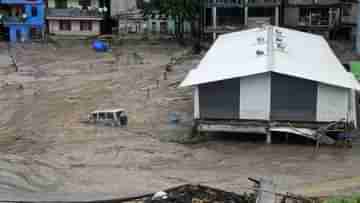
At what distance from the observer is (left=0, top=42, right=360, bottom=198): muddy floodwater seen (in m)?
22.2

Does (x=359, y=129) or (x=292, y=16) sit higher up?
(x=292, y=16)

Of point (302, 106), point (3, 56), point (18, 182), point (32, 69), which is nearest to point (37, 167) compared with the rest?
point (18, 182)

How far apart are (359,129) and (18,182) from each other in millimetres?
13884

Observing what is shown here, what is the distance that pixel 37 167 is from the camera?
23859mm

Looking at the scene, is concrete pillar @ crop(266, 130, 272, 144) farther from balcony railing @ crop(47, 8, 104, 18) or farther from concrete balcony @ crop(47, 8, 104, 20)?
balcony railing @ crop(47, 8, 104, 18)

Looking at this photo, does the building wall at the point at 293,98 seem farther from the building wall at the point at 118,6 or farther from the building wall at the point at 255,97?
the building wall at the point at 118,6

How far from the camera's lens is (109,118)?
29.6 metres

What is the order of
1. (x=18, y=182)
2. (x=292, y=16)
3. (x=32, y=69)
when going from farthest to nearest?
1. (x=292, y=16)
2. (x=32, y=69)
3. (x=18, y=182)

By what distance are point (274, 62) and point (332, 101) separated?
257 cm

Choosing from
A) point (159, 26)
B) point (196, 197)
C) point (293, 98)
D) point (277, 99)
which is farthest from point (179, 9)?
point (196, 197)

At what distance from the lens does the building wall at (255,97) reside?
26719mm

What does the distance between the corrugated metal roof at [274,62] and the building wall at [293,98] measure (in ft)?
1.24

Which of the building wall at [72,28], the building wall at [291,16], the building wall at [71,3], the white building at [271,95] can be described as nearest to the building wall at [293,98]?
the white building at [271,95]

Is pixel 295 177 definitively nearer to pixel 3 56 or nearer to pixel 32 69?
pixel 32 69
